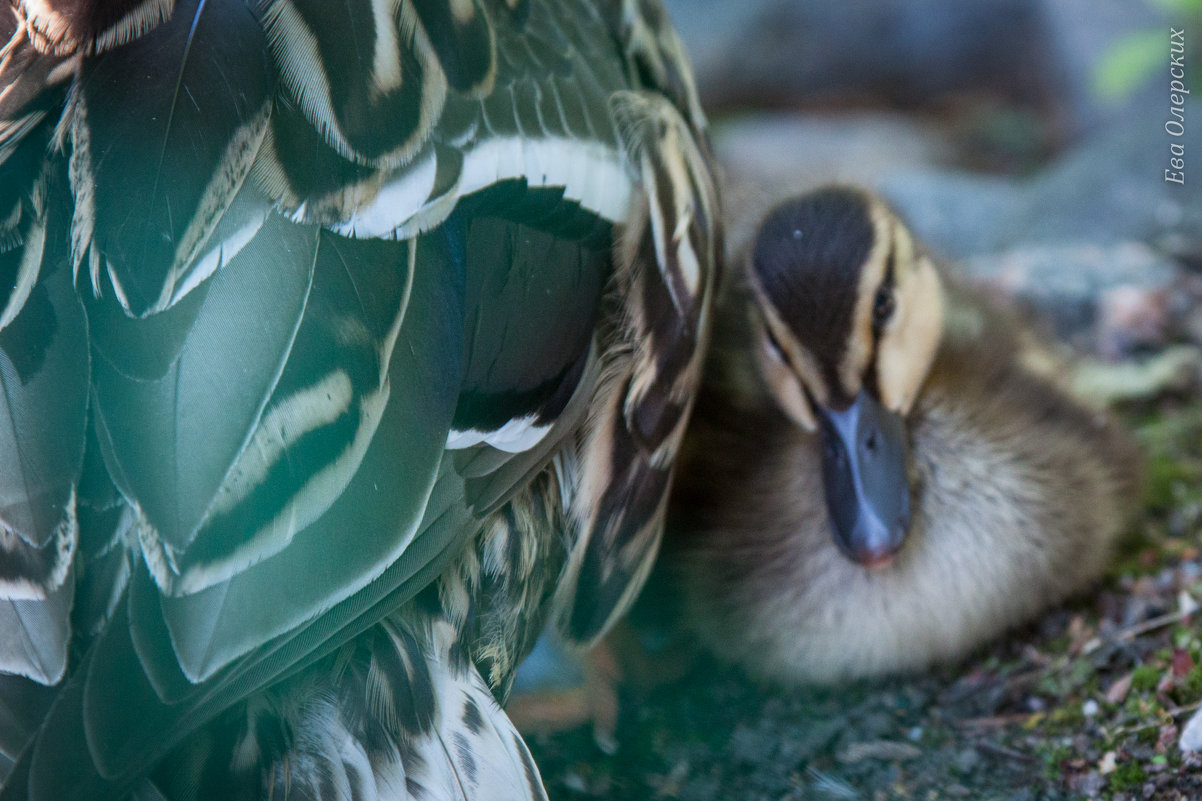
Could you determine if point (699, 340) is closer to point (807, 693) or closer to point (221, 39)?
point (807, 693)

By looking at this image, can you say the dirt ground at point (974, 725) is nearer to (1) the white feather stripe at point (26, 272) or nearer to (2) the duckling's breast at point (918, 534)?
(2) the duckling's breast at point (918, 534)

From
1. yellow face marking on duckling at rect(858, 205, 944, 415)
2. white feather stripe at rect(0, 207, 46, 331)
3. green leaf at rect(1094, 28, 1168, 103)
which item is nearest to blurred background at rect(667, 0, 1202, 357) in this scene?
green leaf at rect(1094, 28, 1168, 103)

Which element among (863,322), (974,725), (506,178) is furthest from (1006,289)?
(506,178)

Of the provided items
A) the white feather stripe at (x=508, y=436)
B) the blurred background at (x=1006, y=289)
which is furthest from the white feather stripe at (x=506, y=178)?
the blurred background at (x=1006, y=289)

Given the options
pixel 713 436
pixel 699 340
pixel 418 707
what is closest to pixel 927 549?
pixel 713 436

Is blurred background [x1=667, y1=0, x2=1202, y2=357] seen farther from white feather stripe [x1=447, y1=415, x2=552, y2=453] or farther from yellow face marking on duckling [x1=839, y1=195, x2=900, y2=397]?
white feather stripe [x1=447, y1=415, x2=552, y2=453]

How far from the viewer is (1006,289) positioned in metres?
2.43

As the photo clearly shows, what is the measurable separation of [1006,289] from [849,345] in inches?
41.7

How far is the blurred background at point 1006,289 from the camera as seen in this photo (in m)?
1.36

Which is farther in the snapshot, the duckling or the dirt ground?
the duckling

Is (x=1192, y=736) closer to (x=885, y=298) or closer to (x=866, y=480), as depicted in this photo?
(x=866, y=480)

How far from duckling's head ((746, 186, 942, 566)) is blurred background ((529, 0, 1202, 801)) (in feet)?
0.79

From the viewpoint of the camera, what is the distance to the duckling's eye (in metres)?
1.55

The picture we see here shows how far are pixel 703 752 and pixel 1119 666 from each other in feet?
1.75
